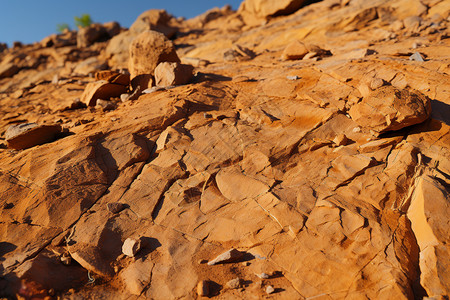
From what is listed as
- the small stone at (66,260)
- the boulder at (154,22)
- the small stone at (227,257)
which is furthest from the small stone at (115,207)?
the boulder at (154,22)

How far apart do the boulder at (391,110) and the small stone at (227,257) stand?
2.74 meters

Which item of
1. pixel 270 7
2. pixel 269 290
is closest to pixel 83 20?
pixel 270 7

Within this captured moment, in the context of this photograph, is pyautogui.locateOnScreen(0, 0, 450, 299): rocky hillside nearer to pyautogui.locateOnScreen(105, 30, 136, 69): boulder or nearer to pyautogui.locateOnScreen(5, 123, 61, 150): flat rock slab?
pyautogui.locateOnScreen(5, 123, 61, 150): flat rock slab

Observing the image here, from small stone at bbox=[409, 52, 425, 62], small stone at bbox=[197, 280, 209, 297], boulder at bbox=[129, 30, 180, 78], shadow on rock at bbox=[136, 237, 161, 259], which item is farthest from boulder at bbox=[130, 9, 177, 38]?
small stone at bbox=[197, 280, 209, 297]

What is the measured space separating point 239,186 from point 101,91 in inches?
161

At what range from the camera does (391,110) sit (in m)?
3.80

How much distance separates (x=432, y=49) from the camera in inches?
230

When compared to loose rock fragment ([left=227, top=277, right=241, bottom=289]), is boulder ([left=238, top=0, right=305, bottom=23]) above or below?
above

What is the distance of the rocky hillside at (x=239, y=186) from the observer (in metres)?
2.87

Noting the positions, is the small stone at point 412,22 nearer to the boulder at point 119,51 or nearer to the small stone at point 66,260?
the small stone at point 66,260

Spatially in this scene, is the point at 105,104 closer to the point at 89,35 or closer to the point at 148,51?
the point at 148,51

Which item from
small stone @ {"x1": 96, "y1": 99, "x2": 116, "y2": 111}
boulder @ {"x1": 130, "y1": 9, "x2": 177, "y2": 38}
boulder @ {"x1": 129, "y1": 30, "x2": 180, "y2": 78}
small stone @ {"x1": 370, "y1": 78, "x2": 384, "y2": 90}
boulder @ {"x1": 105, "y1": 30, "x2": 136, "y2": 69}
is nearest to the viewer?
small stone @ {"x1": 370, "y1": 78, "x2": 384, "y2": 90}

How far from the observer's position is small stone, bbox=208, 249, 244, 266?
3.01 meters

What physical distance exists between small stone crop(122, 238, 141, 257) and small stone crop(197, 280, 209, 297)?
2.83 ft
